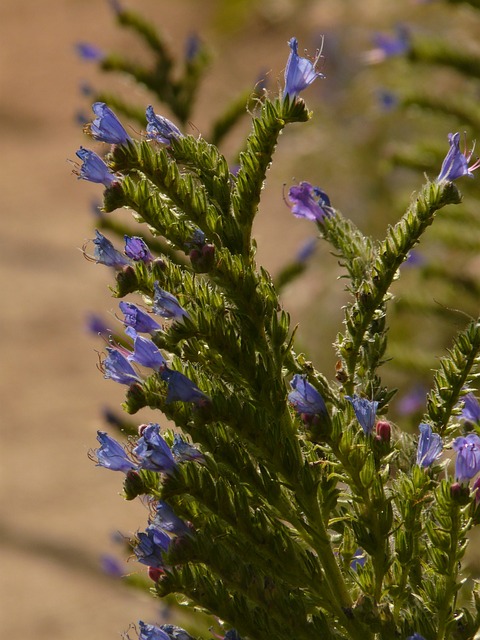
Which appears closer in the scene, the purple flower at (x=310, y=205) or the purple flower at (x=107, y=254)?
the purple flower at (x=107, y=254)

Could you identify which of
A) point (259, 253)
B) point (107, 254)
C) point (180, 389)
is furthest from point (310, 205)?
point (259, 253)

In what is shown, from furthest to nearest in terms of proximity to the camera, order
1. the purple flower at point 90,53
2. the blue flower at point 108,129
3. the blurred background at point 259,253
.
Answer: the blurred background at point 259,253
the purple flower at point 90,53
the blue flower at point 108,129

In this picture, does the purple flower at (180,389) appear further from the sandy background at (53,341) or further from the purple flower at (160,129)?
the sandy background at (53,341)

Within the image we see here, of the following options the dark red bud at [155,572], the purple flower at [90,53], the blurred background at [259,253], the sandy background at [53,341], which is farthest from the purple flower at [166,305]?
the sandy background at [53,341]

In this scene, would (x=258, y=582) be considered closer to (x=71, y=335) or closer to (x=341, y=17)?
(x=341, y=17)

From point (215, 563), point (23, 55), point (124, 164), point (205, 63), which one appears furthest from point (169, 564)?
point (23, 55)

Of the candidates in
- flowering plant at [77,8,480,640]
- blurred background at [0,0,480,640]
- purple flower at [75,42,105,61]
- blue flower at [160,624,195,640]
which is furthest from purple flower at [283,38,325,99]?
purple flower at [75,42,105,61]

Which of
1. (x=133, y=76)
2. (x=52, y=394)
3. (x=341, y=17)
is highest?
(x=341, y=17)
